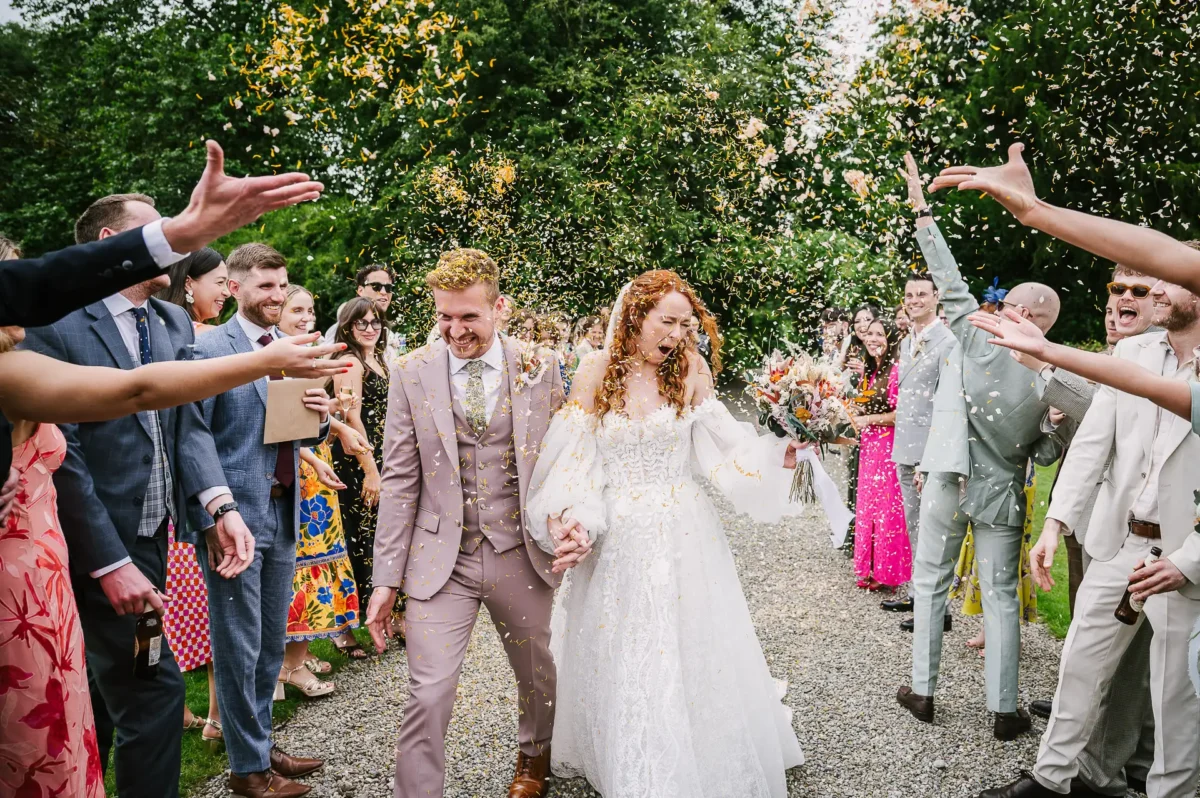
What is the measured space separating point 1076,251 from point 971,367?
7.87 metres

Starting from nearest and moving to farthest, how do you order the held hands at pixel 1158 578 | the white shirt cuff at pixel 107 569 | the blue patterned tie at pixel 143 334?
the white shirt cuff at pixel 107 569, the held hands at pixel 1158 578, the blue patterned tie at pixel 143 334

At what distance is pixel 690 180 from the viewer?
27.5ft

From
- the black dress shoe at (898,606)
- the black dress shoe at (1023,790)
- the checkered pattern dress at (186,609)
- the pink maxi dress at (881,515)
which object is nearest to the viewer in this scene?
the black dress shoe at (1023,790)

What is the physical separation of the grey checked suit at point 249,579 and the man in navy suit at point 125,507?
0.23 metres

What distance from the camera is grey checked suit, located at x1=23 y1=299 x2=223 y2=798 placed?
2.89 meters

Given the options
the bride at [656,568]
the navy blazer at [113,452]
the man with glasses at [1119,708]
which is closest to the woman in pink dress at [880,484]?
the man with glasses at [1119,708]

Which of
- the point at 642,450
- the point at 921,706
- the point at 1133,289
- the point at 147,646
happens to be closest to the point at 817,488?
the point at 642,450

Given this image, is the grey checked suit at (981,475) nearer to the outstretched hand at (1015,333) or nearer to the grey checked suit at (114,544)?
the outstretched hand at (1015,333)

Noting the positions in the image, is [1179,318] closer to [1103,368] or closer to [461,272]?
[1103,368]

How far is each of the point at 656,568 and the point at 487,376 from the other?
1175mm

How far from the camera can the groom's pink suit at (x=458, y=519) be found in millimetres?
3564

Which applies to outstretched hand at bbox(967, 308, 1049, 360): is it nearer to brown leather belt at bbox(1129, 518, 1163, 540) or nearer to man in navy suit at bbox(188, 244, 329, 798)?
brown leather belt at bbox(1129, 518, 1163, 540)

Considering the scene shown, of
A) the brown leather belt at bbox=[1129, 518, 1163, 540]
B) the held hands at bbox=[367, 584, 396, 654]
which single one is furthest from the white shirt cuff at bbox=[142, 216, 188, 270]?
the brown leather belt at bbox=[1129, 518, 1163, 540]

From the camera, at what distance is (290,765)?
4.18m
